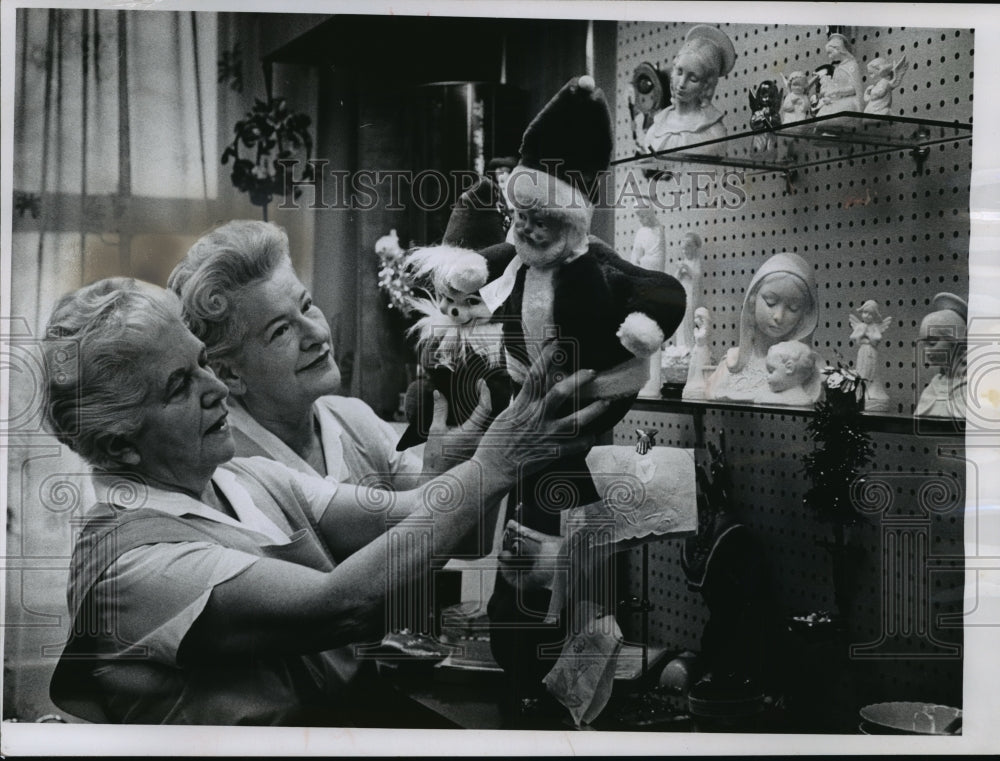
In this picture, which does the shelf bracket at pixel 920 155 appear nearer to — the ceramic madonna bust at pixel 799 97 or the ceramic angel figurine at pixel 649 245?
the ceramic madonna bust at pixel 799 97

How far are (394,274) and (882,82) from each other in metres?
1.44

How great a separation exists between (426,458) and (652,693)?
933mm

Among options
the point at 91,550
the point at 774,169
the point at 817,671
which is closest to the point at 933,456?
the point at 817,671

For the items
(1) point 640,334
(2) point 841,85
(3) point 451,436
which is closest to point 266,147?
(3) point 451,436

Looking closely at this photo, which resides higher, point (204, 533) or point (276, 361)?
point (276, 361)

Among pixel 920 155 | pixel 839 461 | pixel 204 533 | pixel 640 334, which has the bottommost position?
pixel 204 533

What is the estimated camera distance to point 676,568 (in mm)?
3066

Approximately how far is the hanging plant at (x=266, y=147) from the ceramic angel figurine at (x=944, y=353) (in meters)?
1.81

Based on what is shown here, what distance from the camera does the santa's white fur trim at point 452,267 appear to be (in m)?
3.03

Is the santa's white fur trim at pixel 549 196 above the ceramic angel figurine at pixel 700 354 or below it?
above

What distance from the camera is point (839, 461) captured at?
3.03m

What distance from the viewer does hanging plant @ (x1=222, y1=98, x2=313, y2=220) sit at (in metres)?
3.01

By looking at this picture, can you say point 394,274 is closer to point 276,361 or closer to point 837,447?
point 276,361

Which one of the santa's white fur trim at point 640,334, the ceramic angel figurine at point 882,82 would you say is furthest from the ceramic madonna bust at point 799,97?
the santa's white fur trim at point 640,334
